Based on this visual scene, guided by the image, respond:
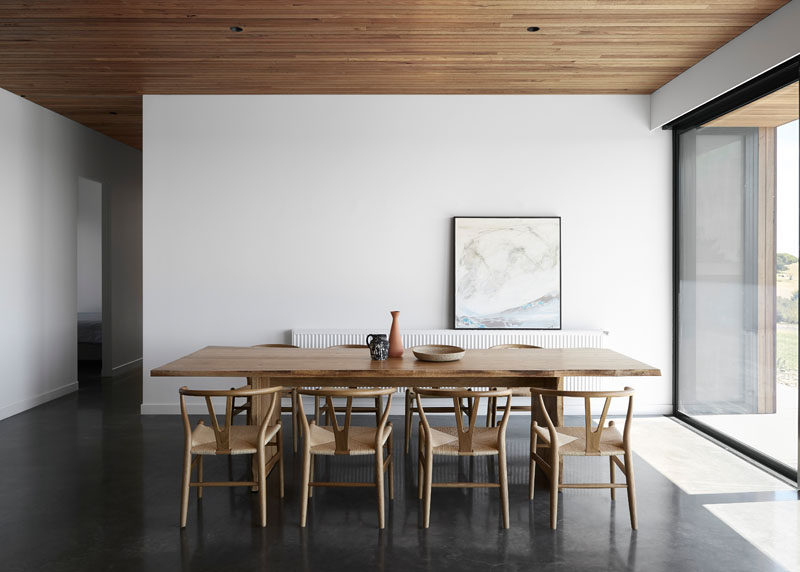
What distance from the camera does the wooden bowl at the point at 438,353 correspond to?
155 inches

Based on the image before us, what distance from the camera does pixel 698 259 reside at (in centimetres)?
555

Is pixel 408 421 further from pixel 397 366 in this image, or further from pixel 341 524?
pixel 341 524

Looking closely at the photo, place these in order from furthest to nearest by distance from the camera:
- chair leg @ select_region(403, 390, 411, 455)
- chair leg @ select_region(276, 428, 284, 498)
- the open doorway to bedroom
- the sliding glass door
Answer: the open doorway to bedroom → chair leg @ select_region(403, 390, 411, 455) → the sliding glass door → chair leg @ select_region(276, 428, 284, 498)

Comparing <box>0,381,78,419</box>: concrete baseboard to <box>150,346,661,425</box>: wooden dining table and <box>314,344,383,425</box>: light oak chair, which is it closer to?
<box>150,346,661,425</box>: wooden dining table

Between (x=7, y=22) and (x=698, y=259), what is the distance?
5792 mm

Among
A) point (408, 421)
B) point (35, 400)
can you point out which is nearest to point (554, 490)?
point (408, 421)

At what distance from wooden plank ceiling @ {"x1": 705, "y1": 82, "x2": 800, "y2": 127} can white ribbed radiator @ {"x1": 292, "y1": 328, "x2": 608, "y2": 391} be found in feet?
7.07

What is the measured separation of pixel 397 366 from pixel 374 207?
8.42ft

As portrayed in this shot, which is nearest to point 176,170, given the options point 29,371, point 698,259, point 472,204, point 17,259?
point 17,259

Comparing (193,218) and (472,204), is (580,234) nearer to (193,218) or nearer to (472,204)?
(472,204)

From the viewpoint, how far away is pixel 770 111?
177 inches

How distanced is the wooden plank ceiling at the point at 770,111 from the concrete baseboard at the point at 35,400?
22.7 feet

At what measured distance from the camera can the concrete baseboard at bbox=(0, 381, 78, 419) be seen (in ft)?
18.9

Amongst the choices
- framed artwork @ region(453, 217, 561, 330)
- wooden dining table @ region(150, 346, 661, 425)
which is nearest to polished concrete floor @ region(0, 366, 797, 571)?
wooden dining table @ region(150, 346, 661, 425)
